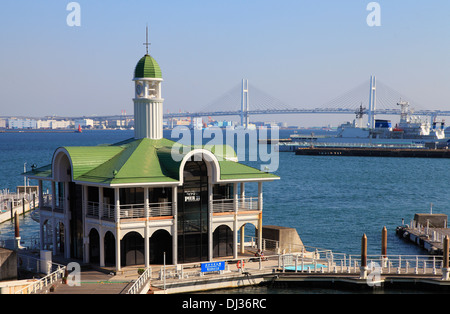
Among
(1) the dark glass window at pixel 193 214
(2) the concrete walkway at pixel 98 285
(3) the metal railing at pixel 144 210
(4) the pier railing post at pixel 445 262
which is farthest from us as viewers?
(1) the dark glass window at pixel 193 214

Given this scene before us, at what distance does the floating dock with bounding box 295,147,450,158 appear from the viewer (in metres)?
164

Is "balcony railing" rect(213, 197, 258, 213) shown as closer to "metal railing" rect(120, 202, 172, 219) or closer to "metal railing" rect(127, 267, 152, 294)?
"metal railing" rect(120, 202, 172, 219)

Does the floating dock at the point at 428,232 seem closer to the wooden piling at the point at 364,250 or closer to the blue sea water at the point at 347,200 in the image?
the blue sea water at the point at 347,200

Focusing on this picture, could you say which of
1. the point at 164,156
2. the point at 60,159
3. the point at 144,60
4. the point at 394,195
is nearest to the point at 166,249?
the point at 164,156

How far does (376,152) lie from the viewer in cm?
16875

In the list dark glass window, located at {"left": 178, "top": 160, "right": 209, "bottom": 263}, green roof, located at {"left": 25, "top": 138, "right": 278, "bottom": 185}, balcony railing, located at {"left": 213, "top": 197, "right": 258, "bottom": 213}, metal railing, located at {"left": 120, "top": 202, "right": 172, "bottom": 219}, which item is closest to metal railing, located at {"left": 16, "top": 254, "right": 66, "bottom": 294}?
metal railing, located at {"left": 120, "top": 202, "right": 172, "bottom": 219}

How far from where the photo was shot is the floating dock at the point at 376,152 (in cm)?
16412

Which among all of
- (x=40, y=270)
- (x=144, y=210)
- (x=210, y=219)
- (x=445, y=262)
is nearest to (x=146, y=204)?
(x=144, y=210)

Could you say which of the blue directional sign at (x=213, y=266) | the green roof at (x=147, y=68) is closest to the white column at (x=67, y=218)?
the green roof at (x=147, y=68)

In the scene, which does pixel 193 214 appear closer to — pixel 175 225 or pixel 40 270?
pixel 175 225

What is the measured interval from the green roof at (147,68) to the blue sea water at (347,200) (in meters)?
20.5

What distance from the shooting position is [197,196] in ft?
104

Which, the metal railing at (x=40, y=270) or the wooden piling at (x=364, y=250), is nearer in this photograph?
the metal railing at (x=40, y=270)

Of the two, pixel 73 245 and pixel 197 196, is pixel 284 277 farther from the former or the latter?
pixel 73 245
